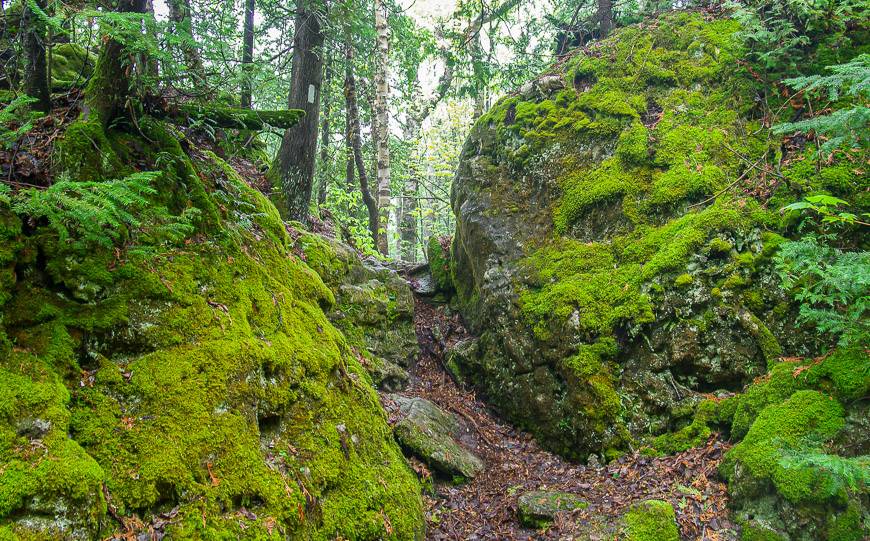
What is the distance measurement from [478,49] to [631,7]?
3.72 m

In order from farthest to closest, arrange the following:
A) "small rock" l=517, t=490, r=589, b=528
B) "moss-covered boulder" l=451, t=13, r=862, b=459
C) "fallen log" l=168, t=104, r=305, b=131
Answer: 1. "moss-covered boulder" l=451, t=13, r=862, b=459
2. "small rock" l=517, t=490, r=589, b=528
3. "fallen log" l=168, t=104, r=305, b=131

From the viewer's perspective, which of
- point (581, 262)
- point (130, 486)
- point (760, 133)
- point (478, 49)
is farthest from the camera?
point (478, 49)

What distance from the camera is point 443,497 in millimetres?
5543

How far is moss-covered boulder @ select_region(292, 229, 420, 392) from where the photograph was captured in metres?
7.38

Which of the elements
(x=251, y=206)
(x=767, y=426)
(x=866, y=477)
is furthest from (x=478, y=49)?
(x=866, y=477)

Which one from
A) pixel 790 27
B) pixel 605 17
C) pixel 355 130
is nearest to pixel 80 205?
pixel 790 27

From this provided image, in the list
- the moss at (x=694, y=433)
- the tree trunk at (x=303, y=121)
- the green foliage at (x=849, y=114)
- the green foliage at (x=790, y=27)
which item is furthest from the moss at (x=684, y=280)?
the tree trunk at (x=303, y=121)

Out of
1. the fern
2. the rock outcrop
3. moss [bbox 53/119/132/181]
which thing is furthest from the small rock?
moss [bbox 53/119/132/181]

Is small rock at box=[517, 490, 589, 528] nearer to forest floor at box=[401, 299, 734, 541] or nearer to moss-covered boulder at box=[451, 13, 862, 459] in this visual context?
forest floor at box=[401, 299, 734, 541]

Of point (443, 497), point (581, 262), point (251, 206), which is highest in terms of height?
point (251, 206)

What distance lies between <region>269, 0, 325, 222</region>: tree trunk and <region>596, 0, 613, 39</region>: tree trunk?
6.54m

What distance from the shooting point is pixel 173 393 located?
131 inches

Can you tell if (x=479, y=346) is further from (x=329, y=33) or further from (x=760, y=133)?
(x=329, y=33)

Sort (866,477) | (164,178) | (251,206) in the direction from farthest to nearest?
(251,206)
(164,178)
(866,477)
